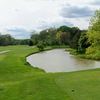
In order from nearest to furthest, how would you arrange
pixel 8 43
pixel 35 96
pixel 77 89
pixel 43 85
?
pixel 35 96
pixel 77 89
pixel 43 85
pixel 8 43

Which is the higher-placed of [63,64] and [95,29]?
[95,29]

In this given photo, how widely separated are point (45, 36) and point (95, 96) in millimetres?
178856

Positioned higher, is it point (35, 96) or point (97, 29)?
point (97, 29)

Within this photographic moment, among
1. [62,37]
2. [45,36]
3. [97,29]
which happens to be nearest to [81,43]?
[97,29]

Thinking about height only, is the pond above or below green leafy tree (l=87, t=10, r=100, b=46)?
below

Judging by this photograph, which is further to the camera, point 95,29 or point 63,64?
point 63,64

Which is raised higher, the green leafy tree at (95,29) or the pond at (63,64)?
the green leafy tree at (95,29)

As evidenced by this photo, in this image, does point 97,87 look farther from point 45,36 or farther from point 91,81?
point 45,36

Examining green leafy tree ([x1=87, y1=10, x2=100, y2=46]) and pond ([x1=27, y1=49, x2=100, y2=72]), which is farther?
pond ([x1=27, y1=49, x2=100, y2=72])

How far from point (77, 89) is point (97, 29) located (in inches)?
995

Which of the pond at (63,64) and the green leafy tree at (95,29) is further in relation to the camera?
the pond at (63,64)

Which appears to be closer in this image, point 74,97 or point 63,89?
point 74,97

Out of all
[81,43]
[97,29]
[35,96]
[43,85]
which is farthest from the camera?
[81,43]

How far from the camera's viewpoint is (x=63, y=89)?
19.2 metres
